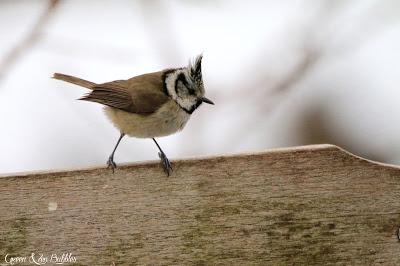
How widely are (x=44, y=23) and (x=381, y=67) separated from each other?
2348mm

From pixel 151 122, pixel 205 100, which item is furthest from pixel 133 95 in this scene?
pixel 205 100

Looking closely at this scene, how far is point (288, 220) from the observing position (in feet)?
8.43

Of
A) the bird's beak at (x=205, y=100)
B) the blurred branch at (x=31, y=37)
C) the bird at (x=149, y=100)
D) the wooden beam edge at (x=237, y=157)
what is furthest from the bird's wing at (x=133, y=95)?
the blurred branch at (x=31, y=37)

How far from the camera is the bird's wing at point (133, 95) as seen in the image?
3.72 metres

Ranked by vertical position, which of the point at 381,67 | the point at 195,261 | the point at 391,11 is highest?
the point at 391,11

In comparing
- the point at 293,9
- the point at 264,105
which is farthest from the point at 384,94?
the point at 264,105

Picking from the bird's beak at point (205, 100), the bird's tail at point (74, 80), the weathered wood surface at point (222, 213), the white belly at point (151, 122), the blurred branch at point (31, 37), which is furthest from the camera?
the white belly at point (151, 122)

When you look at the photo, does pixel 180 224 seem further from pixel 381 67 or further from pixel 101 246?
pixel 381 67

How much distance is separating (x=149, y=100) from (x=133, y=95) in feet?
0.31

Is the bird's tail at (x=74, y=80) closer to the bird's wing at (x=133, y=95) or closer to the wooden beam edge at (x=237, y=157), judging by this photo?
the bird's wing at (x=133, y=95)

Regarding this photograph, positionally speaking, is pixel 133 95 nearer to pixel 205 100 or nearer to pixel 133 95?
pixel 133 95

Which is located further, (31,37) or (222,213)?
(222,213)

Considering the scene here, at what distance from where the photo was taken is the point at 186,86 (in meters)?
3.81

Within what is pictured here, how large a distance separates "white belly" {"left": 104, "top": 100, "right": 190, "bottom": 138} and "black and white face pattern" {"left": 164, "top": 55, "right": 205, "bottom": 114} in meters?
0.06
